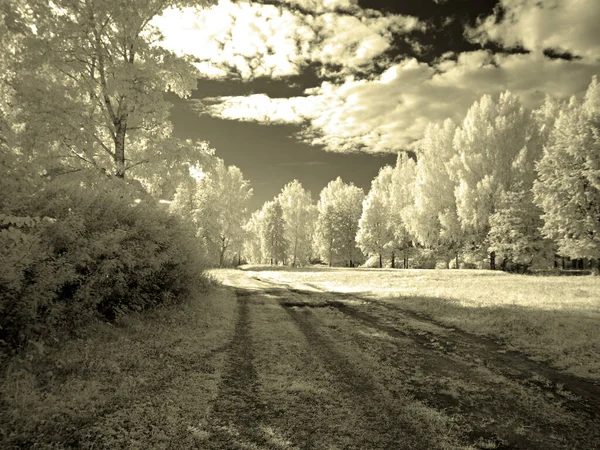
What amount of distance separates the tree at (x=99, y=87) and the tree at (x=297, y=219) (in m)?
40.7

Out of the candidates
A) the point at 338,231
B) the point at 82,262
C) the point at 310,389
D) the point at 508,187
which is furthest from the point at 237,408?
the point at 338,231

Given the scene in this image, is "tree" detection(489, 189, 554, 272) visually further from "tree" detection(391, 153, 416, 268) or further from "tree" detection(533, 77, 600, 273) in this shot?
"tree" detection(391, 153, 416, 268)

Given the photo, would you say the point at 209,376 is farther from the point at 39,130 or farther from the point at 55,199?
the point at 39,130

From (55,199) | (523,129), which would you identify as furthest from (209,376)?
(523,129)

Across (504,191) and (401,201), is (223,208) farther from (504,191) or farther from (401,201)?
(504,191)

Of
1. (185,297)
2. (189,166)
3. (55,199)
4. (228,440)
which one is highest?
(189,166)

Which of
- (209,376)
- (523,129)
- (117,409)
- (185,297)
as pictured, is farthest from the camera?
(523,129)

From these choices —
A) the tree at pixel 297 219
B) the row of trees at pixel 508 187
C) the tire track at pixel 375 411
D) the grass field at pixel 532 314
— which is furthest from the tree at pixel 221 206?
the tire track at pixel 375 411

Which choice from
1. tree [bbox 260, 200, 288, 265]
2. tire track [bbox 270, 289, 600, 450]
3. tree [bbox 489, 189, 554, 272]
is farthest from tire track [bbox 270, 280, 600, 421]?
tree [bbox 260, 200, 288, 265]

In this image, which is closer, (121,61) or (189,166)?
Answer: (121,61)

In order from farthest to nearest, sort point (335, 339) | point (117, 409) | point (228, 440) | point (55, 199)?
point (335, 339) → point (55, 199) → point (117, 409) → point (228, 440)

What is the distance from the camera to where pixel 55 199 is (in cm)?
679

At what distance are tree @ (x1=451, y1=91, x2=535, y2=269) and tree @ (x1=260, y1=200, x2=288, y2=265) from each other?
114ft

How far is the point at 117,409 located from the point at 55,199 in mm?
4480
